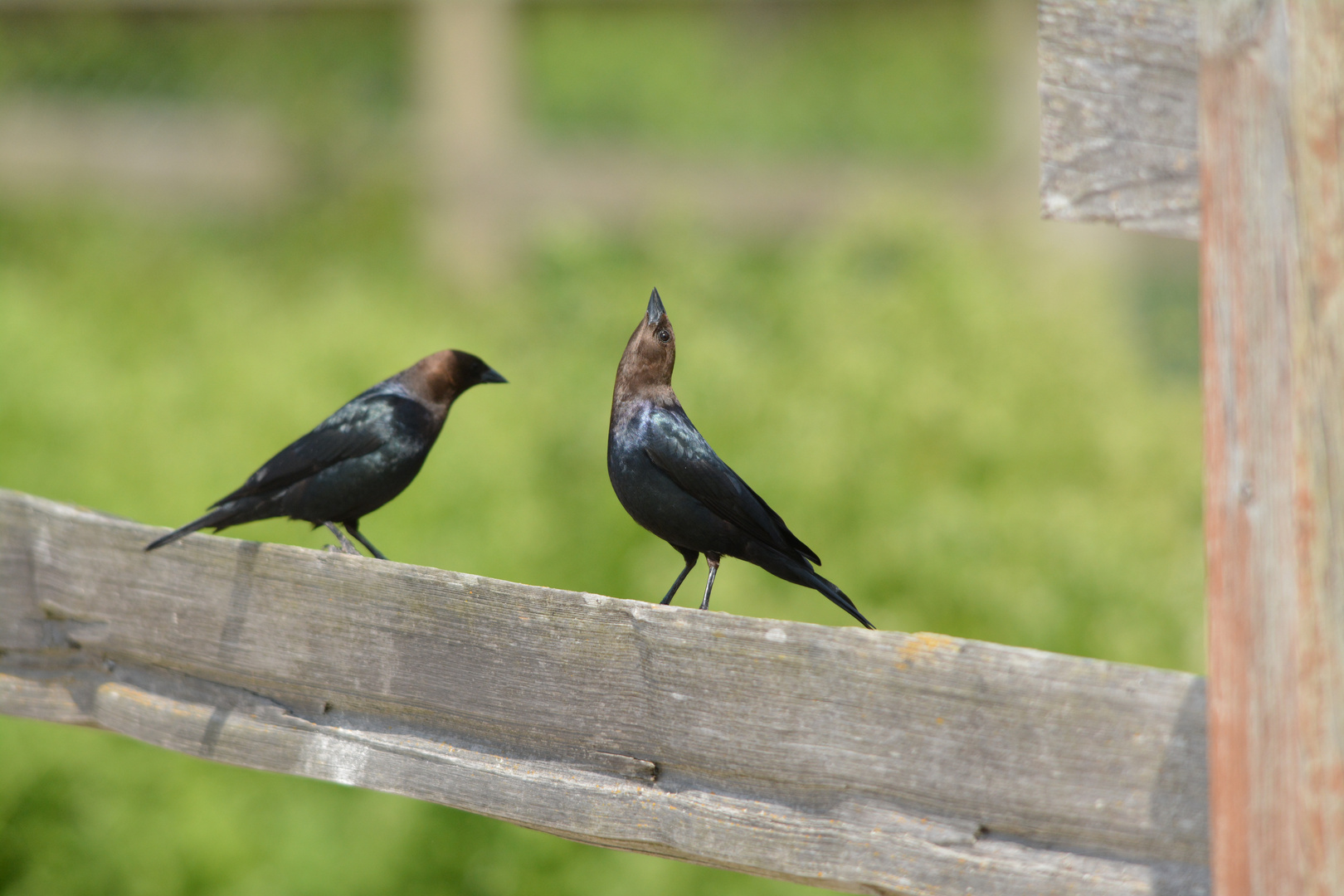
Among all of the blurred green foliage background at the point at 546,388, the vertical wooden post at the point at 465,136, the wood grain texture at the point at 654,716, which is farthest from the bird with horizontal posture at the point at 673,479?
the vertical wooden post at the point at 465,136

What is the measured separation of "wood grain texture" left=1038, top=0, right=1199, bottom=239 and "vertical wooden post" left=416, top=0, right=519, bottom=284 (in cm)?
724

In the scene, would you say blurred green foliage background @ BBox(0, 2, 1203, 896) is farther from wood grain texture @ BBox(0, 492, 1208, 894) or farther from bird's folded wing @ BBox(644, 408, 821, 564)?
bird's folded wing @ BBox(644, 408, 821, 564)

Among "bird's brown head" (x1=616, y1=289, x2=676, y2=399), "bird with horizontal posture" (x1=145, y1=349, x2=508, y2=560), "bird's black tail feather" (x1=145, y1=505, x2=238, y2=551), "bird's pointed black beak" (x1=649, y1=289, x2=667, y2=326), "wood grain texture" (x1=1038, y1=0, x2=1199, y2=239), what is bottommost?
"bird's black tail feather" (x1=145, y1=505, x2=238, y2=551)

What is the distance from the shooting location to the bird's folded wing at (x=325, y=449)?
7.06 feet

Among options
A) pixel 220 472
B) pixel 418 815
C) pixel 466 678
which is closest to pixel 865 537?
pixel 418 815

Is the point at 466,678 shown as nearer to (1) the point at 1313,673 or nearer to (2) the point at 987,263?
(1) the point at 1313,673

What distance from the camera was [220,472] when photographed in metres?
4.93

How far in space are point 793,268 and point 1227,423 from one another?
6290 millimetres

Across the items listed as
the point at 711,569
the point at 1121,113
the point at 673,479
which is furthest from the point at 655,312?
the point at 1121,113

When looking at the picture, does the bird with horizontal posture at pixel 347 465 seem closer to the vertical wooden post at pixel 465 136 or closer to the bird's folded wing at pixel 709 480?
the bird's folded wing at pixel 709 480

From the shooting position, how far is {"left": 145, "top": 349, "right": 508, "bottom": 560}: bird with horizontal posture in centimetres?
215

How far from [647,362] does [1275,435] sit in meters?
0.86

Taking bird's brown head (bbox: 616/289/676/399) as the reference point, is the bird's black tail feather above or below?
below

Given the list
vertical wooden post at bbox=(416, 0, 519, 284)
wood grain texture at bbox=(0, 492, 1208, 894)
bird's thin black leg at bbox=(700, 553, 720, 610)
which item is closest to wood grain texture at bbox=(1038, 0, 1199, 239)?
wood grain texture at bbox=(0, 492, 1208, 894)
